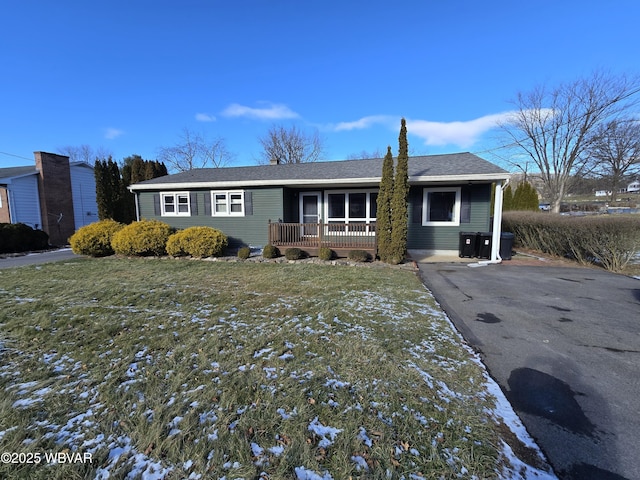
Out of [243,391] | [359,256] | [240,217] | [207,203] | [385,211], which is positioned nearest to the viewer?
[243,391]

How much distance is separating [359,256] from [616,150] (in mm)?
24843

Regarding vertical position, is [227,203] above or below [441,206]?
above

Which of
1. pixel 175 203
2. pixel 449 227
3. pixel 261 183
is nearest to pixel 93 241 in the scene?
pixel 175 203

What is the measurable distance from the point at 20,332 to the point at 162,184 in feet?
29.3

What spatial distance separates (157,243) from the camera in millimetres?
9797

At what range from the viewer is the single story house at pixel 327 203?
9492mm

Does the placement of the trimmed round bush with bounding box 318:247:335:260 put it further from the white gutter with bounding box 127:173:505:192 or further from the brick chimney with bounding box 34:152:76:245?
the brick chimney with bounding box 34:152:76:245

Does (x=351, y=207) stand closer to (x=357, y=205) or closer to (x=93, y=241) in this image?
(x=357, y=205)

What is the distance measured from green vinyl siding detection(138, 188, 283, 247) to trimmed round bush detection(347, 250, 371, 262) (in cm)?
335

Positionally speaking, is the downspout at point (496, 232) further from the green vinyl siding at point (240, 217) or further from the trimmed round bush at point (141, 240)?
the trimmed round bush at point (141, 240)

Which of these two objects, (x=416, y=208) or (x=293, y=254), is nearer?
(x=293, y=254)

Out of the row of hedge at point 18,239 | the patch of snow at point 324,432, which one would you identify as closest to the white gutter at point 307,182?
the row of hedge at point 18,239

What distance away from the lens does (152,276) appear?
22.3ft

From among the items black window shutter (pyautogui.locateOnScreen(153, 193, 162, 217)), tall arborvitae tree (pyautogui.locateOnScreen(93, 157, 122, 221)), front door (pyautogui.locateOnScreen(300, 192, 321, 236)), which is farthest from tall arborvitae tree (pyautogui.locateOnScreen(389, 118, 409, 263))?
tall arborvitae tree (pyautogui.locateOnScreen(93, 157, 122, 221))
